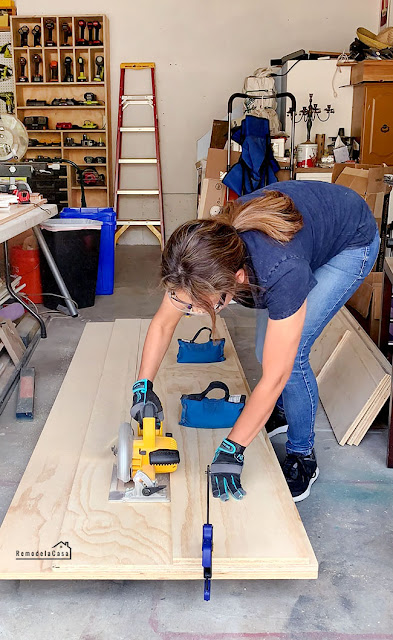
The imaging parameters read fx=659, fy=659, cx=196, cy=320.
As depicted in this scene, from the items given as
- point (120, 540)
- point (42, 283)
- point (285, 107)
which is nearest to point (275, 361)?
point (120, 540)

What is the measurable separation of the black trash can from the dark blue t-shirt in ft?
9.73

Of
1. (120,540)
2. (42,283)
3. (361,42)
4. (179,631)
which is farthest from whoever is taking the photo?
(361,42)

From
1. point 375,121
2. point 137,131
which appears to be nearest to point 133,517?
point 375,121

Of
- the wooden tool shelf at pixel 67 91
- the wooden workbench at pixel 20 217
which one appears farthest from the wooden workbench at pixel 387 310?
the wooden tool shelf at pixel 67 91

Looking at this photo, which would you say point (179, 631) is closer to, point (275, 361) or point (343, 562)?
point (343, 562)

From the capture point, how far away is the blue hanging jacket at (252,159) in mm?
5254

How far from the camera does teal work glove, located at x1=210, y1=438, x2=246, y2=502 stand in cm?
177

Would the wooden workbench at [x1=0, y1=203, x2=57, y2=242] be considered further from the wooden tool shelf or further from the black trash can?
the wooden tool shelf

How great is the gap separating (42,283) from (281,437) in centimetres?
264

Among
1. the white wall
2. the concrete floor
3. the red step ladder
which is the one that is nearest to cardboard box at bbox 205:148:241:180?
the red step ladder

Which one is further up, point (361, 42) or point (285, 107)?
point (361, 42)

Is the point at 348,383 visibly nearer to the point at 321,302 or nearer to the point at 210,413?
the point at 210,413

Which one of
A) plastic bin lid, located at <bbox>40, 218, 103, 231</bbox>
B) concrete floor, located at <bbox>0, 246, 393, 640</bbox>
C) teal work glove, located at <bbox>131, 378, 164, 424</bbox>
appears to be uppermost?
plastic bin lid, located at <bbox>40, 218, 103, 231</bbox>

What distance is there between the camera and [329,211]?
1.84 meters
